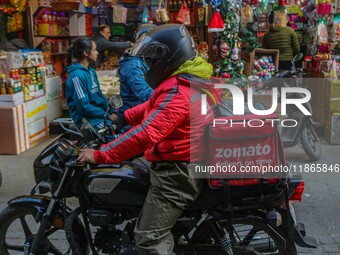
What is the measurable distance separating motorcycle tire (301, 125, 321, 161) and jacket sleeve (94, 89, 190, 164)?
150 inches

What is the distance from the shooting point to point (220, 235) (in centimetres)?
296

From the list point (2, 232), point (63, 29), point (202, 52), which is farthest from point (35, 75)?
point (2, 232)

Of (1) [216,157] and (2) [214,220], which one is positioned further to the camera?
(2) [214,220]

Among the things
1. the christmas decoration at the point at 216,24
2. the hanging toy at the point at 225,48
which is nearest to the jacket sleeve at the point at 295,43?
the hanging toy at the point at 225,48

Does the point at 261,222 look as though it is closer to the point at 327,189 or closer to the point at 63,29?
the point at 327,189

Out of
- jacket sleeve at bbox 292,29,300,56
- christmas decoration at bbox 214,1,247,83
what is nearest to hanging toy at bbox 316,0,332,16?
jacket sleeve at bbox 292,29,300,56

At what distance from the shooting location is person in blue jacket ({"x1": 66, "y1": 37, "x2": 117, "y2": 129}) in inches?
179

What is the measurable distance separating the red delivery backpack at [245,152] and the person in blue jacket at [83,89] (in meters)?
1.99

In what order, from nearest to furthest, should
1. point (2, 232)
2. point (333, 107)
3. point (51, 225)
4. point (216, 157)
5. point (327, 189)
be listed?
point (216, 157)
point (51, 225)
point (2, 232)
point (327, 189)
point (333, 107)

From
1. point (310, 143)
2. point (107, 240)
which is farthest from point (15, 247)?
point (310, 143)

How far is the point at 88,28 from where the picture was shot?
9.27m

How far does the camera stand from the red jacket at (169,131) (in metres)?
2.65

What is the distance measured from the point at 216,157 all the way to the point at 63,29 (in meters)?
6.88

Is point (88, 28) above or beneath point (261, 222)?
above
